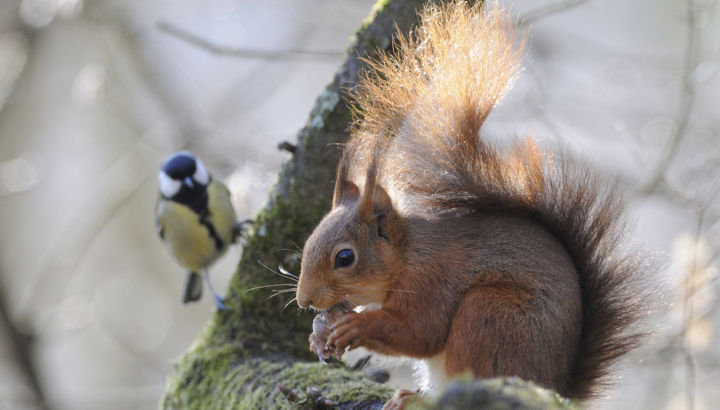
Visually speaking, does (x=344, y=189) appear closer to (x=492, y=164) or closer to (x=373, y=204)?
(x=373, y=204)

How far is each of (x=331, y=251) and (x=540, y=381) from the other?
28.9 inches

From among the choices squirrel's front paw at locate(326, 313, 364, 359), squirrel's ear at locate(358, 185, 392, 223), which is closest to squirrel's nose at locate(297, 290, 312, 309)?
squirrel's front paw at locate(326, 313, 364, 359)

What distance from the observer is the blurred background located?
2988mm

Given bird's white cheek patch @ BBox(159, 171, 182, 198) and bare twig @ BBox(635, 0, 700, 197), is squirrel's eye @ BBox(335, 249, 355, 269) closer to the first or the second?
bare twig @ BBox(635, 0, 700, 197)

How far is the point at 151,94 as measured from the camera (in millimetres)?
5926

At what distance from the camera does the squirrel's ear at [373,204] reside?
195 cm

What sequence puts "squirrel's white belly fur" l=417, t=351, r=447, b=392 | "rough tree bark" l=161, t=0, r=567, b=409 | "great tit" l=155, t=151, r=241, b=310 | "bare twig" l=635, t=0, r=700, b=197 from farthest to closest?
"great tit" l=155, t=151, r=241, b=310, "bare twig" l=635, t=0, r=700, b=197, "rough tree bark" l=161, t=0, r=567, b=409, "squirrel's white belly fur" l=417, t=351, r=447, b=392

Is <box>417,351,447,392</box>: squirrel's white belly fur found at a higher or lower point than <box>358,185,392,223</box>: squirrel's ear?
lower

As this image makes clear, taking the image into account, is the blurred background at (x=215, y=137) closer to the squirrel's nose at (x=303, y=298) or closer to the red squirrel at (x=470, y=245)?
the red squirrel at (x=470, y=245)

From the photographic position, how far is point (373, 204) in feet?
6.40

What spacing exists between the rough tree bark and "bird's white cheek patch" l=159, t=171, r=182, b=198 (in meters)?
1.50

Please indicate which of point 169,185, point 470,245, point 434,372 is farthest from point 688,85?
point 169,185

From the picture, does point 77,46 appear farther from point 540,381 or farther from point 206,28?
point 540,381

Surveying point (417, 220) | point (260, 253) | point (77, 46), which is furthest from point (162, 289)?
point (417, 220)
